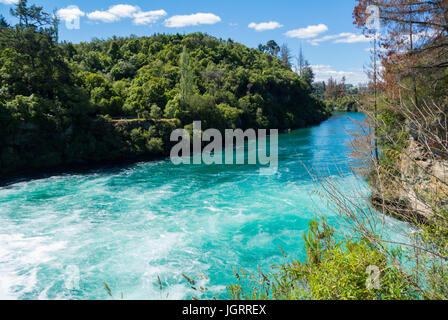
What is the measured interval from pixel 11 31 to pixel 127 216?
25.4m

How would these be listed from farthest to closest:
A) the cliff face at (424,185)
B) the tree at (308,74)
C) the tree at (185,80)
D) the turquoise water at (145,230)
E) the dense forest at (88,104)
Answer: the tree at (308,74) → the tree at (185,80) → the dense forest at (88,104) → the turquoise water at (145,230) → the cliff face at (424,185)

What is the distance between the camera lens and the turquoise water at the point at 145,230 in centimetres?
944

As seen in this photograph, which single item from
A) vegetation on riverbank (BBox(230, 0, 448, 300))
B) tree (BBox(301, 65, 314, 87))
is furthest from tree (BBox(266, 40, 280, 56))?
vegetation on riverbank (BBox(230, 0, 448, 300))

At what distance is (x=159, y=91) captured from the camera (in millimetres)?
36625

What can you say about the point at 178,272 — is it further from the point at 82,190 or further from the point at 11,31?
the point at 11,31

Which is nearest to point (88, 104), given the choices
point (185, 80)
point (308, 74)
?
point (185, 80)

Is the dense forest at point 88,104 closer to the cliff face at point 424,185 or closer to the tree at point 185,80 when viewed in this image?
the tree at point 185,80

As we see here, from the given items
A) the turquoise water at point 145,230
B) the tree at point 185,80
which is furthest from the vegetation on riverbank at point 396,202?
the tree at point 185,80

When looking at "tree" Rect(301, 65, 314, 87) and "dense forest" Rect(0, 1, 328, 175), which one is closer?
"dense forest" Rect(0, 1, 328, 175)

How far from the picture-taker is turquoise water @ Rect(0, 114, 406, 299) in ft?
31.0

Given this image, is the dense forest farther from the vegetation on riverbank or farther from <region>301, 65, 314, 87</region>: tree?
<region>301, 65, 314, 87</region>: tree

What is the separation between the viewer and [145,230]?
13.1 m

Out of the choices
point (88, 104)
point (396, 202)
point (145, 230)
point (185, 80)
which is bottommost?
point (145, 230)

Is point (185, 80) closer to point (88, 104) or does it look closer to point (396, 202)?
point (88, 104)
